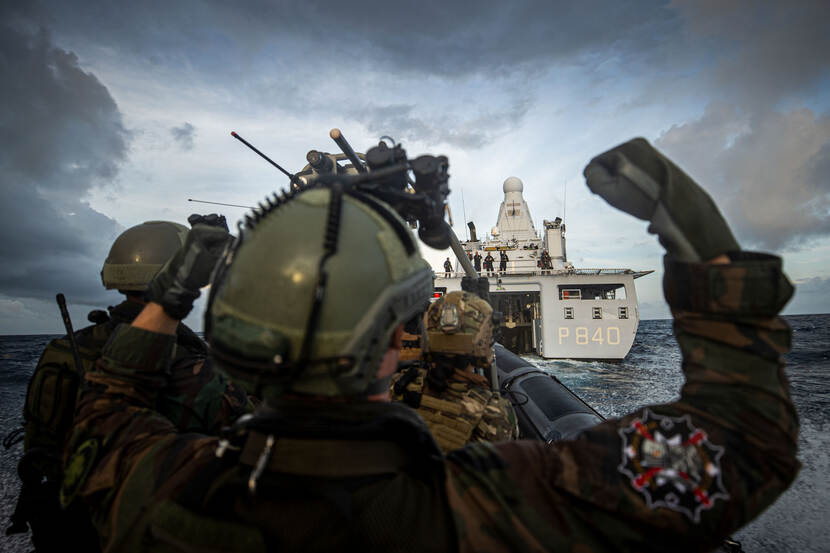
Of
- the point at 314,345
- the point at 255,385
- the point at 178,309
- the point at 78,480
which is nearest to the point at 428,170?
the point at 314,345

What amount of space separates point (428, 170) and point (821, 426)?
29.5 ft

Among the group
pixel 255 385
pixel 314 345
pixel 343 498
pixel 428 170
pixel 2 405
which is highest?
pixel 428 170

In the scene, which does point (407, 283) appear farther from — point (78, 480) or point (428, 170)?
point (78, 480)

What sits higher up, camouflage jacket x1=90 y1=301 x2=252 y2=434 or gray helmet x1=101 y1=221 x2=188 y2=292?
gray helmet x1=101 y1=221 x2=188 y2=292

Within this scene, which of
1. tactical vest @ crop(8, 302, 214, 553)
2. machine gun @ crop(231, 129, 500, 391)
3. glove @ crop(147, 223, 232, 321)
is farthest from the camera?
tactical vest @ crop(8, 302, 214, 553)

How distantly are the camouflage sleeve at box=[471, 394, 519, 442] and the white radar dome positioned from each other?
23991mm

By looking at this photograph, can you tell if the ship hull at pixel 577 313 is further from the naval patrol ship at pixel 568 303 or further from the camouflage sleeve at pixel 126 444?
A: the camouflage sleeve at pixel 126 444

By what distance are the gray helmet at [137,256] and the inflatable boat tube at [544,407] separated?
4.38 metres

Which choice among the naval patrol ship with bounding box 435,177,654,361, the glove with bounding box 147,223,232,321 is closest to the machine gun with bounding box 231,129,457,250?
the glove with bounding box 147,223,232,321

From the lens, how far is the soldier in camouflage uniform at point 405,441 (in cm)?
86

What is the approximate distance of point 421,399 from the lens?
10.4 ft

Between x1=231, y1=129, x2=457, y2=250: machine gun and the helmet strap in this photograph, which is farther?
x1=231, y1=129, x2=457, y2=250: machine gun

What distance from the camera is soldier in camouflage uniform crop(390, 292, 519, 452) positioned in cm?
294

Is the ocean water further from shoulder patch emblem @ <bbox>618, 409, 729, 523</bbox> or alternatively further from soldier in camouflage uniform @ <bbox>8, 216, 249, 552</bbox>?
shoulder patch emblem @ <bbox>618, 409, 729, 523</bbox>
